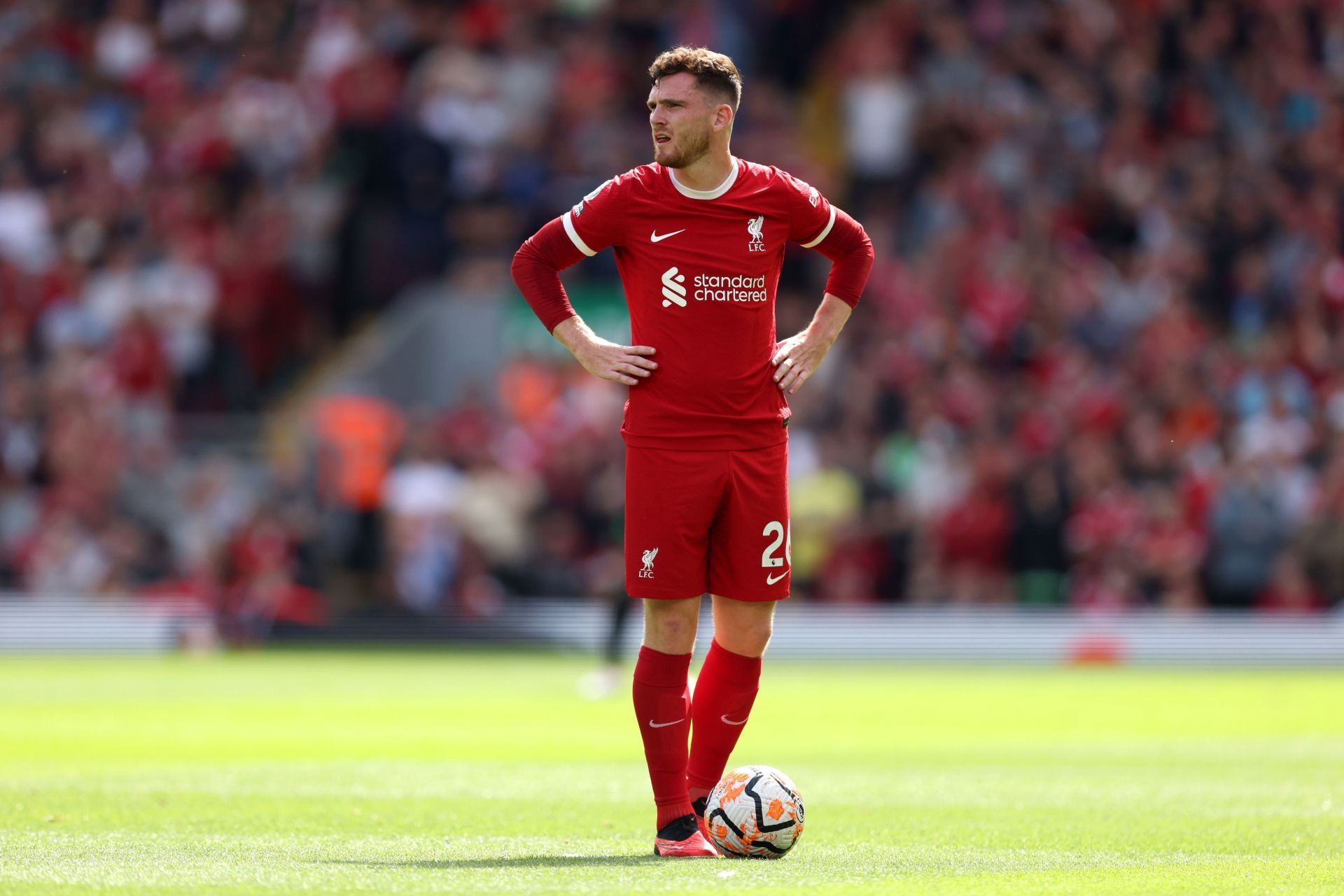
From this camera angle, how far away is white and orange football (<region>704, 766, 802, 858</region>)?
23.0ft

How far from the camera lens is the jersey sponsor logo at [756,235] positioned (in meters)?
7.35

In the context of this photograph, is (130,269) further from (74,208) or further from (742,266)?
(742,266)

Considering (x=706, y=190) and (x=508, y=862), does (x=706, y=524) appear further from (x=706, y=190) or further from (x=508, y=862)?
(x=508, y=862)

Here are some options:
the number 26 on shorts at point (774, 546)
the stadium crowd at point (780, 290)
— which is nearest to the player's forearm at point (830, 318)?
the number 26 on shorts at point (774, 546)

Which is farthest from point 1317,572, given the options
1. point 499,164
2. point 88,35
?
point 88,35

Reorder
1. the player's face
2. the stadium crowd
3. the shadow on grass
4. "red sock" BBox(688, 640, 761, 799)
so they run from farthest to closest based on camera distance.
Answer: the stadium crowd, "red sock" BBox(688, 640, 761, 799), the player's face, the shadow on grass

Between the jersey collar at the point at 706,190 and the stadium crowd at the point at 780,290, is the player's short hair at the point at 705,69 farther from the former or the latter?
the stadium crowd at the point at 780,290

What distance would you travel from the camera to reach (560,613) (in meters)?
21.0

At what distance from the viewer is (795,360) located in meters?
7.44

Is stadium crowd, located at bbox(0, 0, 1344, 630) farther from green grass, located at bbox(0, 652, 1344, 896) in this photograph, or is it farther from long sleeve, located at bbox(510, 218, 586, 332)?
long sleeve, located at bbox(510, 218, 586, 332)

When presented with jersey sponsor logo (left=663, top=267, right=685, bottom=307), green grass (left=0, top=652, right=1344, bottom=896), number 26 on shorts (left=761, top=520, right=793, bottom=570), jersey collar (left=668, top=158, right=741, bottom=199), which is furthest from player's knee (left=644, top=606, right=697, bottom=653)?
jersey collar (left=668, top=158, right=741, bottom=199)

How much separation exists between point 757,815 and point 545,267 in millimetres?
2124

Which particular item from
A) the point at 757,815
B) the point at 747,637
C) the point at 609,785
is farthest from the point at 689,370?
the point at 609,785

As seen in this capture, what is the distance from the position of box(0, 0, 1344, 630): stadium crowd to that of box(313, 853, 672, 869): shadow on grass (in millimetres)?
13019
